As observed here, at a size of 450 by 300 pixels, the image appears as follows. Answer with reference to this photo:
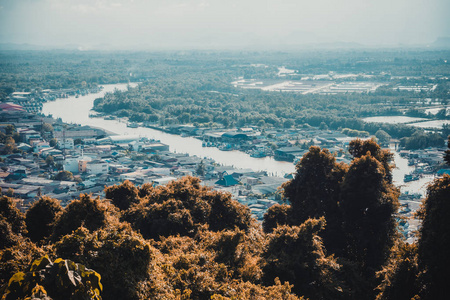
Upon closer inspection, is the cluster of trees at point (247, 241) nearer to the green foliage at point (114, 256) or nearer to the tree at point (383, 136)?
the green foliage at point (114, 256)

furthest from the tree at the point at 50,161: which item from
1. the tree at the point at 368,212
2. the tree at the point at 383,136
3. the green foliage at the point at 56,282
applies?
the green foliage at the point at 56,282

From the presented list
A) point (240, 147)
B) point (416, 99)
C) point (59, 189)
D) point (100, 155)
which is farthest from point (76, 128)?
point (416, 99)

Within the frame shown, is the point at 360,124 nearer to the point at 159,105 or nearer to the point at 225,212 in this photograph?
the point at 159,105

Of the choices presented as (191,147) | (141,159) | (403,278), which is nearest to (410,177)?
(141,159)

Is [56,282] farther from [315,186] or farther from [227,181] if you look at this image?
[227,181]

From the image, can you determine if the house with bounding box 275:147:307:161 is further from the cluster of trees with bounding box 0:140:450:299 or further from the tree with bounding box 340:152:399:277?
the tree with bounding box 340:152:399:277
